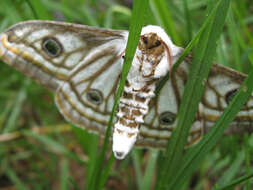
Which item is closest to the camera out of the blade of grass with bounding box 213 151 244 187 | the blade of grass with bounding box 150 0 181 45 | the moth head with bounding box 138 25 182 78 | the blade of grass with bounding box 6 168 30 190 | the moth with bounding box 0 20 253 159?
the moth head with bounding box 138 25 182 78

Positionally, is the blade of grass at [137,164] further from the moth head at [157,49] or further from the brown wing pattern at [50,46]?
the moth head at [157,49]

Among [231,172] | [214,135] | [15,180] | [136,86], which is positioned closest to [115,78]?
[136,86]

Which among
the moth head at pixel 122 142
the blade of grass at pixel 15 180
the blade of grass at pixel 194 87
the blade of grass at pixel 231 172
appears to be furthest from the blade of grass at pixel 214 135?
the blade of grass at pixel 15 180

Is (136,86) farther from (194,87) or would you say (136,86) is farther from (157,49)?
(194,87)

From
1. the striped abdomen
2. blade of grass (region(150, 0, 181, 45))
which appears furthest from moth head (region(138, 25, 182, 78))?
blade of grass (region(150, 0, 181, 45))

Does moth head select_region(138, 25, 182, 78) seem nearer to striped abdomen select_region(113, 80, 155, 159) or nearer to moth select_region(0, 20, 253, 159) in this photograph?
moth select_region(0, 20, 253, 159)

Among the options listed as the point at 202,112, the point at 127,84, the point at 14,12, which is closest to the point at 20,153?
the point at 14,12

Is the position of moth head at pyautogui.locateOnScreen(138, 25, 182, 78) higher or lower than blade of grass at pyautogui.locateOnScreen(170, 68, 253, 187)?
higher
